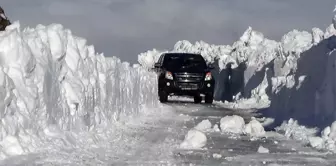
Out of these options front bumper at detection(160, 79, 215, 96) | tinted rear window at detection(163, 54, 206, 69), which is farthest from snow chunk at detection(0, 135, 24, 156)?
tinted rear window at detection(163, 54, 206, 69)

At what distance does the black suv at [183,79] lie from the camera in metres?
21.2

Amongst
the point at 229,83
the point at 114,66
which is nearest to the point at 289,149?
the point at 114,66

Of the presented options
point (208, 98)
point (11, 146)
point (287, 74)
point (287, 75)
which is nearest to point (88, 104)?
point (11, 146)

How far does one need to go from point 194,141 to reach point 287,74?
52.5ft

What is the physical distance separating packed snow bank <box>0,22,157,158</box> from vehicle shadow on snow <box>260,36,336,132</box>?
4.20 metres

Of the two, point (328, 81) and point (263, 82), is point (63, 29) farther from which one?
point (263, 82)

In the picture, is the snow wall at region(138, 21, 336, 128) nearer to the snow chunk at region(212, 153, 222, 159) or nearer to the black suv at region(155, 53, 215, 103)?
the black suv at region(155, 53, 215, 103)

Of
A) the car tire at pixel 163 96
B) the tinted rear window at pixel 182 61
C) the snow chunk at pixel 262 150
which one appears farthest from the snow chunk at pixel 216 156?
the tinted rear window at pixel 182 61

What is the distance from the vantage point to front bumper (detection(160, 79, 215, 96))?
21.1 metres

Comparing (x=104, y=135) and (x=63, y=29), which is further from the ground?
(x=63, y=29)

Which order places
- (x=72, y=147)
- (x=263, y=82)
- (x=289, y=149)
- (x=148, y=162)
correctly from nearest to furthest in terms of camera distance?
1. (x=148, y=162)
2. (x=72, y=147)
3. (x=289, y=149)
4. (x=263, y=82)

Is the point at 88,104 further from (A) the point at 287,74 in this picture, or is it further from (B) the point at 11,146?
(A) the point at 287,74

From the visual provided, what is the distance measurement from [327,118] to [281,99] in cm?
715

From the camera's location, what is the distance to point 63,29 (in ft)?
34.8
